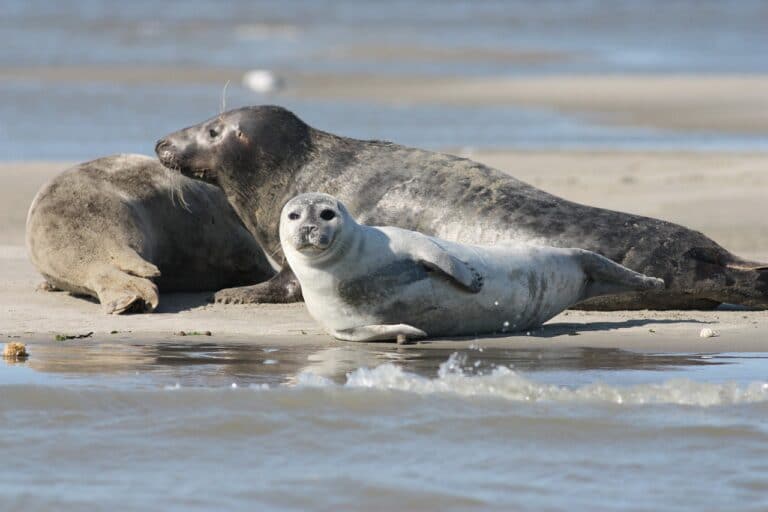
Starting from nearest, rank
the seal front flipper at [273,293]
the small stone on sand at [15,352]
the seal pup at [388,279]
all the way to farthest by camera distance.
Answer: the small stone on sand at [15,352] < the seal pup at [388,279] < the seal front flipper at [273,293]

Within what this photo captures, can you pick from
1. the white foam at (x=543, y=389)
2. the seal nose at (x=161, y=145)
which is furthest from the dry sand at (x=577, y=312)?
the white foam at (x=543, y=389)

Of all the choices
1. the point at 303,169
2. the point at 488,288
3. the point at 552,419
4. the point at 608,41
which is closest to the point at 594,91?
the point at 608,41

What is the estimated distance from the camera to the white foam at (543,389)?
5551mm

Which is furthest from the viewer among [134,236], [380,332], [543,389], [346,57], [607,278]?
[346,57]

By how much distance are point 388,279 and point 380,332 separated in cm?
25

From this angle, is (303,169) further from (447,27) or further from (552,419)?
(447,27)

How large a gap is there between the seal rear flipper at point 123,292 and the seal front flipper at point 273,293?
1.62 feet

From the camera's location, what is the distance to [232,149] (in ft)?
30.1

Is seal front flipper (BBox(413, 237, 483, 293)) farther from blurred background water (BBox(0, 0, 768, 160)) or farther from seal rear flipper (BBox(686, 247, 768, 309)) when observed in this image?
blurred background water (BBox(0, 0, 768, 160))

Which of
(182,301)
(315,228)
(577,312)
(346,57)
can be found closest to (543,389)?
(315,228)

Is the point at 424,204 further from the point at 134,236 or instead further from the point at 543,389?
the point at 543,389

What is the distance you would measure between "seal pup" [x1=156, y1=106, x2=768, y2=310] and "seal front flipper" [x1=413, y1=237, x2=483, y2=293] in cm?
121

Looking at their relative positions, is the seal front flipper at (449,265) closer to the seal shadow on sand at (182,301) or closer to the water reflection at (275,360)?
the water reflection at (275,360)

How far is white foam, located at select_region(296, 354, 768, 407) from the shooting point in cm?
555
